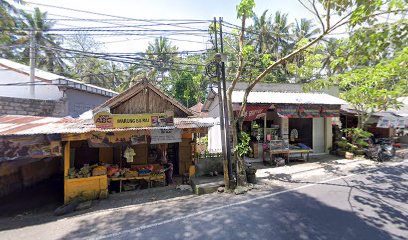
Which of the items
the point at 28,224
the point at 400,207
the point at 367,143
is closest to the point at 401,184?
the point at 400,207

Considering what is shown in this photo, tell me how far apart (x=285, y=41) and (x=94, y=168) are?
26062 mm

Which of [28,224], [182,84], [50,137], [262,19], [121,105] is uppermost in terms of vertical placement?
[262,19]

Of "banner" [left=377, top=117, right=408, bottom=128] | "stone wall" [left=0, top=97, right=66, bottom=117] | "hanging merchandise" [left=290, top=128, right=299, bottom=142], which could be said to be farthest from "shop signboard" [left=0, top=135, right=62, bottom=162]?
"banner" [left=377, top=117, right=408, bottom=128]

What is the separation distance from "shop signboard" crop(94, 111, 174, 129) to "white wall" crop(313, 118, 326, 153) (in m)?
10.8

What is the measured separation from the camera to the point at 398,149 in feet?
54.0

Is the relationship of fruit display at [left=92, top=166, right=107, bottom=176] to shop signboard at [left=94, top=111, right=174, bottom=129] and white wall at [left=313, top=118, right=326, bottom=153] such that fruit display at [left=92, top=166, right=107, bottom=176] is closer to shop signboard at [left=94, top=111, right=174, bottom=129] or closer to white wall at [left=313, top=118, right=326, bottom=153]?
shop signboard at [left=94, top=111, right=174, bottom=129]

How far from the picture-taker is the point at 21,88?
14.2 m

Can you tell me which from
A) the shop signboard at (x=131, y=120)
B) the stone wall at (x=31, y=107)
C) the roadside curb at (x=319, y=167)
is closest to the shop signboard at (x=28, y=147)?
the shop signboard at (x=131, y=120)

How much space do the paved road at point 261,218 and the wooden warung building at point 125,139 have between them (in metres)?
1.69

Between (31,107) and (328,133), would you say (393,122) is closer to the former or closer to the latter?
(328,133)

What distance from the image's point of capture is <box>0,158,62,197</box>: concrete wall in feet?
27.6

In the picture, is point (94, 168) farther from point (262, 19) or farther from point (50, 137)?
point (262, 19)

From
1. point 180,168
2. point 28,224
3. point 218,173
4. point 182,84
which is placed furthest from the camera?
point 182,84

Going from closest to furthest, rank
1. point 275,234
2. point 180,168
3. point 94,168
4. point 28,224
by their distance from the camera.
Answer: point 275,234 < point 28,224 < point 94,168 < point 180,168
